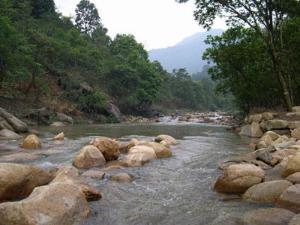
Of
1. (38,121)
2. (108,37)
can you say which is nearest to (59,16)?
(108,37)

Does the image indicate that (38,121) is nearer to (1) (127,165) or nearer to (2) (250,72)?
(2) (250,72)

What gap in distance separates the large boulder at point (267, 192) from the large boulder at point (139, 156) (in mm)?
3820

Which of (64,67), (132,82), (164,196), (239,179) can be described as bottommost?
(164,196)

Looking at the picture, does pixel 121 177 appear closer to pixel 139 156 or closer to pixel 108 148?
pixel 139 156

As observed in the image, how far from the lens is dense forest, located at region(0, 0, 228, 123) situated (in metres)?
32.9

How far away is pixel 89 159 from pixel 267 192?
487 cm

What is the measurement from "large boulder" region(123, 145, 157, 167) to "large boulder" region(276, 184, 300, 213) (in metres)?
4.65

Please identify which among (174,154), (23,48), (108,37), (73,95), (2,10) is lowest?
(174,154)

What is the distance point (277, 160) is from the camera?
30.2ft

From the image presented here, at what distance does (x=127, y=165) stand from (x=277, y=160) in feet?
12.3

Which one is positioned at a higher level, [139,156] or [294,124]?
[294,124]

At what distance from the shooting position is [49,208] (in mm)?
5242

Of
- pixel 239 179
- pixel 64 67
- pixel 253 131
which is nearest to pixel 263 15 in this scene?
pixel 253 131

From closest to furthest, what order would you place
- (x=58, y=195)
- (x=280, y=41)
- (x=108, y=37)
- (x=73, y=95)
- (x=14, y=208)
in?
1. (x=14, y=208)
2. (x=58, y=195)
3. (x=280, y=41)
4. (x=73, y=95)
5. (x=108, y=37)
